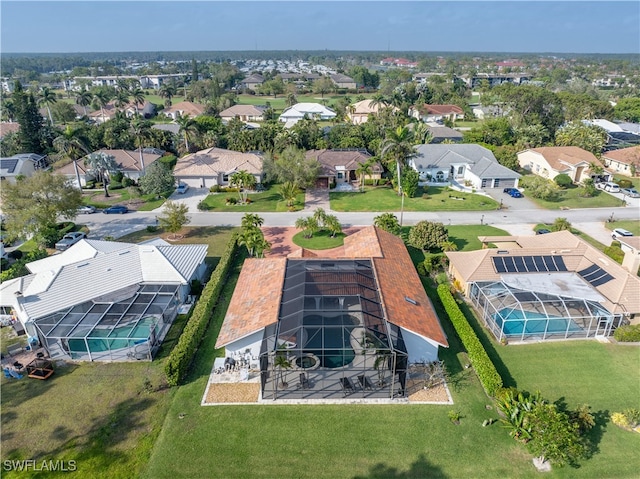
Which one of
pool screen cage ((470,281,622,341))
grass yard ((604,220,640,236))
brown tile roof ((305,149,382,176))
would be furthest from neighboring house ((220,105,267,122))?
pool screen cage ((470,281,622,341))

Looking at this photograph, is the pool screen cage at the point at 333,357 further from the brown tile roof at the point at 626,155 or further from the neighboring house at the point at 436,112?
the neighboring house at the point at 436,112

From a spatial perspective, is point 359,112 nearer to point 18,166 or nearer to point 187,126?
point 187,126

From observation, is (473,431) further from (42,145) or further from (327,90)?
(327,90)

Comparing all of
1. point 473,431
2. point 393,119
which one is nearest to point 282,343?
point 473,431

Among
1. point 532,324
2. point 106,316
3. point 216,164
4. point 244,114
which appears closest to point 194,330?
point 106,316

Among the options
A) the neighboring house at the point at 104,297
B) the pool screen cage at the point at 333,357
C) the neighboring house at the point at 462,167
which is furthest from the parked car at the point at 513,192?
the neighboring house at the point at 104,297

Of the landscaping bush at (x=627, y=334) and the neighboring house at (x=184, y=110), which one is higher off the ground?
the neighboring house at (x=184, y=110)
